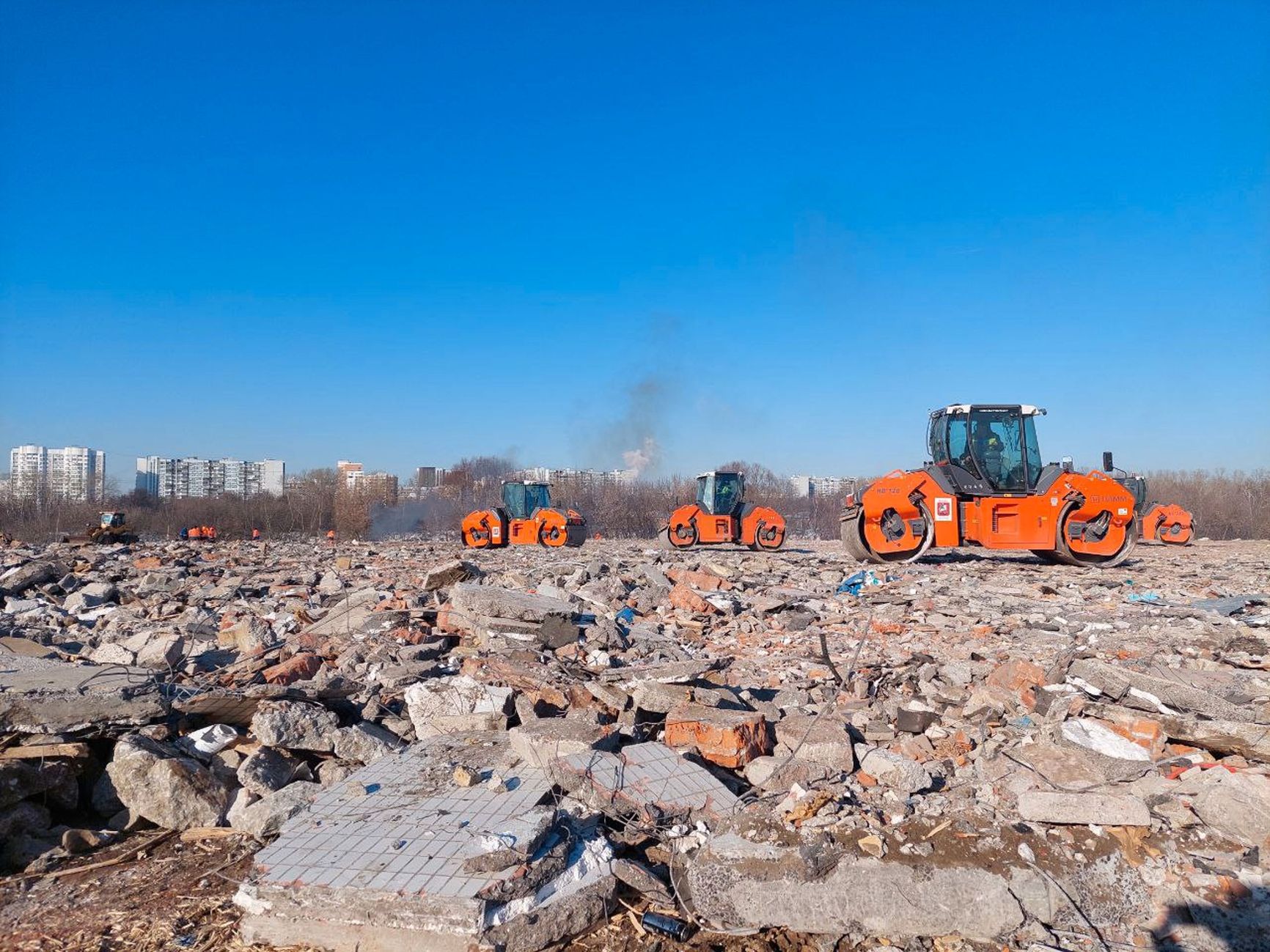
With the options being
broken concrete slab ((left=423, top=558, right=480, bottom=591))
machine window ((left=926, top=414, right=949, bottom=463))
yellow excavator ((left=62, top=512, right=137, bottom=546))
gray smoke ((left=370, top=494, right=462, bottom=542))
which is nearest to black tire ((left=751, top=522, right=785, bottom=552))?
machine window ((left=926, top=414, right=949, bottom=463))

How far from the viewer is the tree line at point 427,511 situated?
37156 mm

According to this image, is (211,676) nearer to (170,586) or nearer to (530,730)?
(530,730)

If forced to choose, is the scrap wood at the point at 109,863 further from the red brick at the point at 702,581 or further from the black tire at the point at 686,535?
the black tire at the point at 686,535

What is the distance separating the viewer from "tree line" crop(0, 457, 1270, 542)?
37.2m

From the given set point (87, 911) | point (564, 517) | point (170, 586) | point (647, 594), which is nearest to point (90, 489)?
point (564, 517)

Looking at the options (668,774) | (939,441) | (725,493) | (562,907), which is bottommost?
(562,907)

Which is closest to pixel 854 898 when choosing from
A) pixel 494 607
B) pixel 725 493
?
pixel 494 607

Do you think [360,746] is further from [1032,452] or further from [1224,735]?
[1032,452]

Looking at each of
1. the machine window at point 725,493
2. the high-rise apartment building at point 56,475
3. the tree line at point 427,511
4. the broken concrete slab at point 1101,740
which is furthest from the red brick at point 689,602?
the high-rise apartment building at point 56,475

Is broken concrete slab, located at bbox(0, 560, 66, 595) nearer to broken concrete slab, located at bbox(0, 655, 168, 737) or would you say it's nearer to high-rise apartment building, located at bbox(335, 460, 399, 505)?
broken concrete slab, located at bbox(0, 655, 168, 737)

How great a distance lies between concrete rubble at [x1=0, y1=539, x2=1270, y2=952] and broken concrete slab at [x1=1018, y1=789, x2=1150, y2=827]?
1 cm

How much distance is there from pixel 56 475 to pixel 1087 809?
70.2 meters

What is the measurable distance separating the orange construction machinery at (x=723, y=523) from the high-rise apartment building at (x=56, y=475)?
3948 centimetres

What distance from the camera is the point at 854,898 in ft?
8.93
